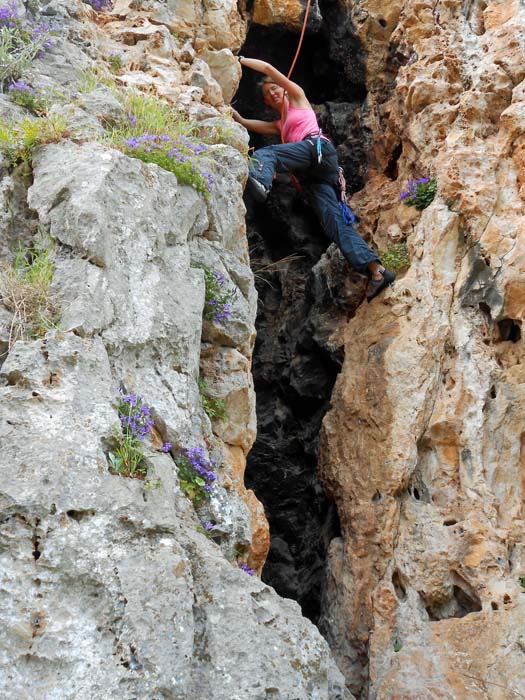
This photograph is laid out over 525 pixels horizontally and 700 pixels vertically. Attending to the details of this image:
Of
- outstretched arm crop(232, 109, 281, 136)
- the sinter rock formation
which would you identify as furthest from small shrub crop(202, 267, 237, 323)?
outstretched arm crop(232, 109, 281, 136)

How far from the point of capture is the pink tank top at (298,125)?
8.84m

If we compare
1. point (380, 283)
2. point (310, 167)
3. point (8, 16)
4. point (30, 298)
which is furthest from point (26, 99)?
point (380, 283)

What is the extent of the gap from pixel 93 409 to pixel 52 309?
0.85 m

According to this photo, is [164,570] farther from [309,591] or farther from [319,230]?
[319,230]

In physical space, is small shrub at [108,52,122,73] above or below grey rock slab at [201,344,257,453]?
above

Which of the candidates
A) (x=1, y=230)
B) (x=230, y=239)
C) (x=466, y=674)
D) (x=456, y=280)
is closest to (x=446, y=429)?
(x=456, y=280)

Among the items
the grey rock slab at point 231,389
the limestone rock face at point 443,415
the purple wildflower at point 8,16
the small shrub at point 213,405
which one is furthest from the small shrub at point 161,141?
the limestone rock face at point 443,415

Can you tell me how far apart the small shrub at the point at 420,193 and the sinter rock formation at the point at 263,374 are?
15 centimetres

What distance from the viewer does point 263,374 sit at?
372 inches

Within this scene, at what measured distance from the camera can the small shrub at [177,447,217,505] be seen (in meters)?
4.80

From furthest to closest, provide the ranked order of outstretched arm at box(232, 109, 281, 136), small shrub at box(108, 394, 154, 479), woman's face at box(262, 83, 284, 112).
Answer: outstretched arm at box(232, 109, 281, 136) → woman's face at box(262, 83, 284, 112) → small shrub at box(108, 394, 154, 479)

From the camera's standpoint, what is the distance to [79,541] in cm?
372

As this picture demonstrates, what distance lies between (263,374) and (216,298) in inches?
134

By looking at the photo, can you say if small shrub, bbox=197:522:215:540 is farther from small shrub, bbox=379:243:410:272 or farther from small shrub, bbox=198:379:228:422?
small shrub, bbox=379:243:410:272
